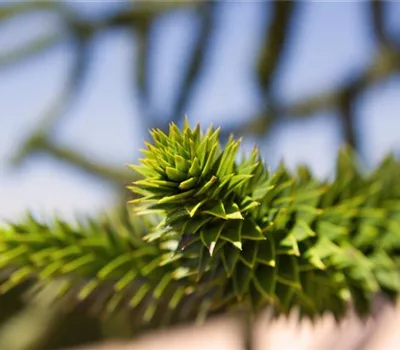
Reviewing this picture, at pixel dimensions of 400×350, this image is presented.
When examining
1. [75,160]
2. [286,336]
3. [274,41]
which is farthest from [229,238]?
[286,336]

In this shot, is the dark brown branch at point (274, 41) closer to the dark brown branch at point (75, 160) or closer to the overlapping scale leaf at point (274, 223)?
the dark brown branch at point (75, 160)

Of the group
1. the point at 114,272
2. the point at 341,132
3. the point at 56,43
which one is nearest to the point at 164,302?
the point at 114,272

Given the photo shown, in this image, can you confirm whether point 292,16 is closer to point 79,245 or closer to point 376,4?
point 376,4

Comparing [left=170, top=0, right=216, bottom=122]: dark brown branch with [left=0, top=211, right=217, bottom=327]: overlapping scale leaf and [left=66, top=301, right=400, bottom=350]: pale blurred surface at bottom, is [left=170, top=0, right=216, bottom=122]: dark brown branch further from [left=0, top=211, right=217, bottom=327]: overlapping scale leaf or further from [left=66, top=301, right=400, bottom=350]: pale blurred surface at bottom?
[left=0, top=211, right=217, bottom=327]: overlapping scale leaf

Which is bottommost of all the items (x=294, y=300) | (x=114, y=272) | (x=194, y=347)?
(x=194, y=347)

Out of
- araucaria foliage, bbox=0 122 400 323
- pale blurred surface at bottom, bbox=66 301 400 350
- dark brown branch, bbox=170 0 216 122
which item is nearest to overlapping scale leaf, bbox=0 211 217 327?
araucaria foliage, bbox=0 122 400 323

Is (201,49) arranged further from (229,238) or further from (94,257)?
(229,238)

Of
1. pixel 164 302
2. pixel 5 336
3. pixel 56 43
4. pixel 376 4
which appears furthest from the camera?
pixel 56 43

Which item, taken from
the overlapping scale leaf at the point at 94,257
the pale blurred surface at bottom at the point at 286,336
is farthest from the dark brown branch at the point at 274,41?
the overlapping scale leaf at the point at 94,257
